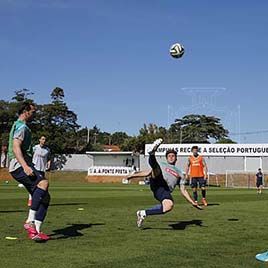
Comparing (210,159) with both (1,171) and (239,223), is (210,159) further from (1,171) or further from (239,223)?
(239,223)

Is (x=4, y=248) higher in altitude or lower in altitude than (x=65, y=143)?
lower

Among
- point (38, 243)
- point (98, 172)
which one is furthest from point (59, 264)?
point (98, 172)

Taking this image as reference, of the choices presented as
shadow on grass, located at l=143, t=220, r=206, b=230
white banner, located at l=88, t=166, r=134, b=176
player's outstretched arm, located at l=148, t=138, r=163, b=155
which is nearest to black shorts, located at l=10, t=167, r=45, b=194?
player's outstretched arm, located at l=148, t=138, r=163, b=155

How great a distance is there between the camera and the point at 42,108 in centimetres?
9175

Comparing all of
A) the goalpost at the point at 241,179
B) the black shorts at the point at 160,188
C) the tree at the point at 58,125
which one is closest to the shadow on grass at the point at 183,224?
the black shorts at the point at 160,188

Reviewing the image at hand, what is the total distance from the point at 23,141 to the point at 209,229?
4.26 metres

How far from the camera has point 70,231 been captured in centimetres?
1030

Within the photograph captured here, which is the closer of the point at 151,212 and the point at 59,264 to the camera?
the point at 59,264

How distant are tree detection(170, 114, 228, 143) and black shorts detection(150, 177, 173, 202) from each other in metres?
92.3

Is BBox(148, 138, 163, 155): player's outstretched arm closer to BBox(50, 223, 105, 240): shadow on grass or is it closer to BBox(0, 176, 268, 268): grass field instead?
BBox(0, 176, 268, 268): grass field

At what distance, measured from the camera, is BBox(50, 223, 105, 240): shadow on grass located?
950 centimetres

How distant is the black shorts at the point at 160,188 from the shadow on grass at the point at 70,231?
145 cm

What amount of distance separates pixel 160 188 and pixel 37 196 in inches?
117

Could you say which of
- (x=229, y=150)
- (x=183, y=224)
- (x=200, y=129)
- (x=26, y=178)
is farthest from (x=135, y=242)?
(x=200, y=129)
